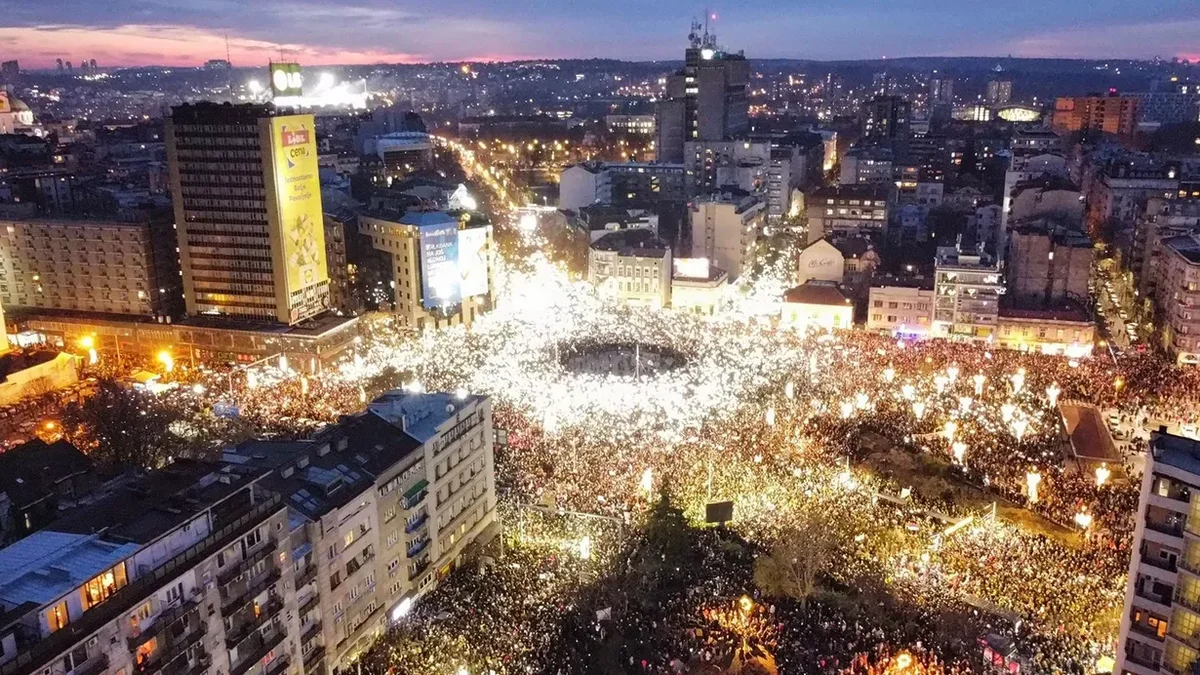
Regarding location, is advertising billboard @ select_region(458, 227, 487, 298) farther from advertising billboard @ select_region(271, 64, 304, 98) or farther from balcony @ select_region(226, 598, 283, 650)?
balcony @ select_region(226, 598, 283, 650)

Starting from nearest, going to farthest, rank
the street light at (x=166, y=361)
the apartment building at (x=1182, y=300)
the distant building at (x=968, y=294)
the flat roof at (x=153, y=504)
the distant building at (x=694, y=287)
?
the flat roof at (x=153, y=504) → the apartment building at (x=1182, y=300) → the street light at (x=166, y=361) → the distant building at (x=968, y=294) → the distant building at (x=694, y=287)

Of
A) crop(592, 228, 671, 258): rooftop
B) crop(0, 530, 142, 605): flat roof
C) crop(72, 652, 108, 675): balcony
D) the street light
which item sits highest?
crop(592, 228, 671, 258): rooftop

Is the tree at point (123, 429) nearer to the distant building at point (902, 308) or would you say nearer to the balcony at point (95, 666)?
the balcony at point (95, 666)

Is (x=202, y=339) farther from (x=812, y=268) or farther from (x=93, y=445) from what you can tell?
(x=812, y=268)

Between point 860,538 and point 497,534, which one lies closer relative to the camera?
point 860,538

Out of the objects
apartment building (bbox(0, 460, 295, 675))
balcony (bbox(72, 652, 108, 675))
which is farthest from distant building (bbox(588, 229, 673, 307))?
balcony (bbox(72, 652, 108, 675))

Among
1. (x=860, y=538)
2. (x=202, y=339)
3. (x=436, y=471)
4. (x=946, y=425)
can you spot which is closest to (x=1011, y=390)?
(x=946, y=425)

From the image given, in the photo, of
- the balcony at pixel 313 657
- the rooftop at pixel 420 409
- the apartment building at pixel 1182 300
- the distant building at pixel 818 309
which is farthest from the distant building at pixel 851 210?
the balcony at pixel 313 657
